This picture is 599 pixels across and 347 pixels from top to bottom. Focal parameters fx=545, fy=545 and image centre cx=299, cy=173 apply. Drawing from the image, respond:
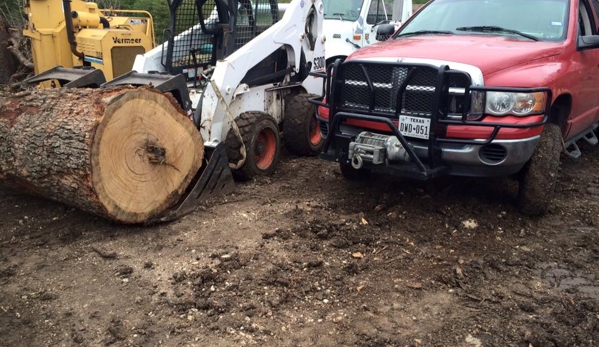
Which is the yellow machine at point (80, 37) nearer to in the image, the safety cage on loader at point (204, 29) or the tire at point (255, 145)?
the safety cage on loader at point (204, 29)

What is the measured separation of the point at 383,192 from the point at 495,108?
5.14 feet

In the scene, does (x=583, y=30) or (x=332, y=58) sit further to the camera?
(x=332, y=58)

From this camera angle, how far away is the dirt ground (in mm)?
3330

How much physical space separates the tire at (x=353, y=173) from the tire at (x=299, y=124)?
101 centimetres

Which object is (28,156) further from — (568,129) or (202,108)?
(568,129)

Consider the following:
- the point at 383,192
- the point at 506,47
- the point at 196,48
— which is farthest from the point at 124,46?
the point at 506,47

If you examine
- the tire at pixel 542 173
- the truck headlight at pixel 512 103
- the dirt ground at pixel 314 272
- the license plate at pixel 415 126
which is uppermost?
the truck headlight at pixel 512 103

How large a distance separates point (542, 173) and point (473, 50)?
124 centimetres

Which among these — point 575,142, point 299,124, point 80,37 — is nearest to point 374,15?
point 299,124

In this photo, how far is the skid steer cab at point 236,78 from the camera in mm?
5527

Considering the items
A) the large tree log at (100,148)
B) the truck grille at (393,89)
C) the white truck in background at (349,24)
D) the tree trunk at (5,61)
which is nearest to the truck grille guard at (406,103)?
the truck grille at (393,89)

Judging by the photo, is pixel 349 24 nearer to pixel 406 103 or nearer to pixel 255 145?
pixel 255 145

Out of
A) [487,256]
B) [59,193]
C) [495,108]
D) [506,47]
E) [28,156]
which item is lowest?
[487,256]

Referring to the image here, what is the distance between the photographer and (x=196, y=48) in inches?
275
